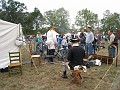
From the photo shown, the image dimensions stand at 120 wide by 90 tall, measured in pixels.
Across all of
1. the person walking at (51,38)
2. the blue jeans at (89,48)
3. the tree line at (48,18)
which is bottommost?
the blue jeans at (89,48)

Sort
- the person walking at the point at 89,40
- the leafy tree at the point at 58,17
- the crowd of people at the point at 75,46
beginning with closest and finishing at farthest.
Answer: the crowd of people at the point at 75,46 → the person walking at the point at 89,40 → the leafy tree at the point at 58,17

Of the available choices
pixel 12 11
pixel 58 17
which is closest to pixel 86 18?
pixel 58 17

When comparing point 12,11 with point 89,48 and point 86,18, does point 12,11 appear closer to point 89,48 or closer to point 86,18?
point 86,18

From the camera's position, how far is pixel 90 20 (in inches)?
2813

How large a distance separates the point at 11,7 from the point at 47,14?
25.2 meters

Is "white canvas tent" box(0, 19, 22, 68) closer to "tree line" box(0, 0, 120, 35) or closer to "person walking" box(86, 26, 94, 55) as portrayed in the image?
"person walking" box(86, 26, 94, 55)

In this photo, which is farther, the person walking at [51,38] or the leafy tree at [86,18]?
the leafy tree at [86,18]

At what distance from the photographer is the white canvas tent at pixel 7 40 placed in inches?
333

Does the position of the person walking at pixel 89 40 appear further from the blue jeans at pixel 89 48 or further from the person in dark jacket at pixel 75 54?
the person in dark jacket at pixel 75 54

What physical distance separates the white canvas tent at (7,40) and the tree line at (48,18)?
121 ft

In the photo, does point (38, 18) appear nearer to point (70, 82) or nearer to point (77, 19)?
point (77, 19)

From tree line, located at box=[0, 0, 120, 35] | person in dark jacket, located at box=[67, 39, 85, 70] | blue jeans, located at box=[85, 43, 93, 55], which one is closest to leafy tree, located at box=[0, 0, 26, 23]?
tree line, located at box=[0, 0, 120, 35]

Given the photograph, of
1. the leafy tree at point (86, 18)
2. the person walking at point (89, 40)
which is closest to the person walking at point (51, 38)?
the person walking at point (89, 40)

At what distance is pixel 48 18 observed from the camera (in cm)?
8075
